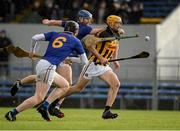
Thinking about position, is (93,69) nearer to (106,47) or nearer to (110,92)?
(106,47)

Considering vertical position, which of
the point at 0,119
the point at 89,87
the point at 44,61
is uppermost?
the point at 44,61

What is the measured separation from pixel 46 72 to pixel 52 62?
0.84 ft

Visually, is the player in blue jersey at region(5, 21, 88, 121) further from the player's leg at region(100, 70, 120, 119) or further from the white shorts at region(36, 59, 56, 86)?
the player's leg at region(100, 70, 120, 119)

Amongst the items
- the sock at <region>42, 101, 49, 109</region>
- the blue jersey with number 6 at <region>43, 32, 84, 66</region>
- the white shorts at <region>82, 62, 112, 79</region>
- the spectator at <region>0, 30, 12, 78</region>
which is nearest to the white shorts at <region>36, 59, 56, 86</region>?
the blue jersey with number 6 at <region>43, 32, 84, 66</region>

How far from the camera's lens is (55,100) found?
721 inches

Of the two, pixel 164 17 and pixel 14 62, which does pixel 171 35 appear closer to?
pixel 164 17

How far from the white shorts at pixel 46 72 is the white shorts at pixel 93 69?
5.79ft

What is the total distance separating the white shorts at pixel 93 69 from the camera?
18109 mm

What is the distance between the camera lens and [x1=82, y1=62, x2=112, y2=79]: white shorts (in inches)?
713

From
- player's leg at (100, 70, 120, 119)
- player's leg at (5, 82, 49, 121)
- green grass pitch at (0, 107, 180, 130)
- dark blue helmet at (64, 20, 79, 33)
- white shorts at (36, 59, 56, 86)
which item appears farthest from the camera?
player's leg at (100, 70, 120, 119)

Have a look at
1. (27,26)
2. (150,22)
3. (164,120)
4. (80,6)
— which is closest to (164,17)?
(150,22)

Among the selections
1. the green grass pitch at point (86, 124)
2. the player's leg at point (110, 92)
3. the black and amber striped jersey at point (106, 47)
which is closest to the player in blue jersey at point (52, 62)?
the green grass pitch at point (86, 124)

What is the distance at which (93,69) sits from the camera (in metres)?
18.2

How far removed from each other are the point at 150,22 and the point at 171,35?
1.62 m
